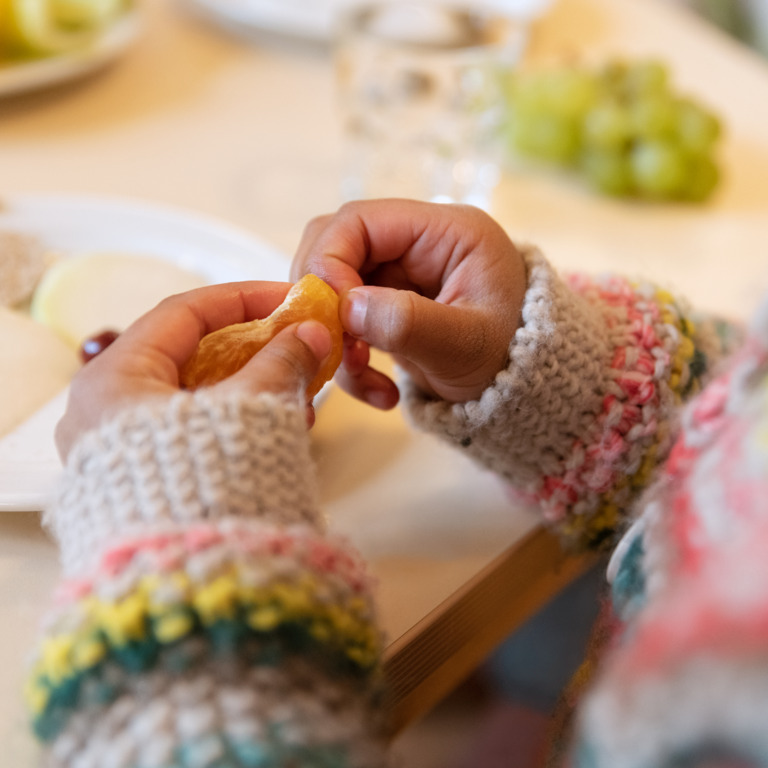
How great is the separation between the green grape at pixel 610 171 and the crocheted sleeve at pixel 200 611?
0.58 meters

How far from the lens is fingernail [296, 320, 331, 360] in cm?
37

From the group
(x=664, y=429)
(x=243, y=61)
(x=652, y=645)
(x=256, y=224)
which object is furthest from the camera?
(x=243, y=61)

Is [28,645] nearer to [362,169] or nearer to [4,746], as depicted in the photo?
[4,746]

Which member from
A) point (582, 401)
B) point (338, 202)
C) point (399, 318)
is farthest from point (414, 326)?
point (338, 202)

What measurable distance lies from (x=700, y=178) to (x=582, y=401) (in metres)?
0.47

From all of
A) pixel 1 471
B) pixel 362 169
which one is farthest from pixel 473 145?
pixel 1 471

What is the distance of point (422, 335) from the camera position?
40 centimetres

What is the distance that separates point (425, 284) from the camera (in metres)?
0.48

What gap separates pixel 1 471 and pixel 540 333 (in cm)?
30

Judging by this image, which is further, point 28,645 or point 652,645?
point 28,645

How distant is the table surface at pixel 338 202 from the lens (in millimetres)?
448

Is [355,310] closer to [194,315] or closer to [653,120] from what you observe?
[194,315]

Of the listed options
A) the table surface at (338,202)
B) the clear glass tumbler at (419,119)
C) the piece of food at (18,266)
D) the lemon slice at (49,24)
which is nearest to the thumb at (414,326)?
the table surface at (338,202)

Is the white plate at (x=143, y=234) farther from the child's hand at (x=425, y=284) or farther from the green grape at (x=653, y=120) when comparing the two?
the green grape at (x=653, y=120)
